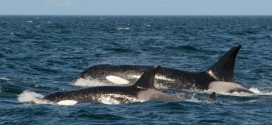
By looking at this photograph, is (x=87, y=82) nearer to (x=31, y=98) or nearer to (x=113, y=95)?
(x=31, y=98)

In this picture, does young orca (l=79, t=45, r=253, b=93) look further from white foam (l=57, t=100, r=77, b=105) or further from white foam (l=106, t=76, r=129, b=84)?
white foam (l=57, t=100, r=77, b=105)

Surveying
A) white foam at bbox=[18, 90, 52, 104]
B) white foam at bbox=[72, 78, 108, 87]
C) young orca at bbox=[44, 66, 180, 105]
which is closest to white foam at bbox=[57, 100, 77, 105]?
young orca at bbox=[44, 66, 180, 105]

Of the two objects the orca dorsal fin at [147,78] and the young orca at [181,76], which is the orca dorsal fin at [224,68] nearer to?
the young orca at [181,76]

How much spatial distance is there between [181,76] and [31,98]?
20.4 ft

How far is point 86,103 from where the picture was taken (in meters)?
17.4

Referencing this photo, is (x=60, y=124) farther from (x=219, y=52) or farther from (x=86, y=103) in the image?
(x=219, y=52)

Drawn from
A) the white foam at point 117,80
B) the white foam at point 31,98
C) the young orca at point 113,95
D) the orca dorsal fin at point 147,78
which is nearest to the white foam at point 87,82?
the white foam at point 117,80

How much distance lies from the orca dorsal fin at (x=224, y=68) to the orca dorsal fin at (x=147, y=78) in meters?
4.64

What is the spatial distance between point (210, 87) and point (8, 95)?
6690mm

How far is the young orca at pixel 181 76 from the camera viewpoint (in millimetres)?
21625

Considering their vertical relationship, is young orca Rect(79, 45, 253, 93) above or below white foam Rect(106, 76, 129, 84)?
above

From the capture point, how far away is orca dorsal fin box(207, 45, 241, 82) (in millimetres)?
21438

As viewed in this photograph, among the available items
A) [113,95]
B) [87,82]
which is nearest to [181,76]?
[87,82]

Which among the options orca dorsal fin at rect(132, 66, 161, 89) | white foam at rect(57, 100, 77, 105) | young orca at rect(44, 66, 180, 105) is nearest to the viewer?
orca dorsal fin at rect(132, 66, 161, 89)
